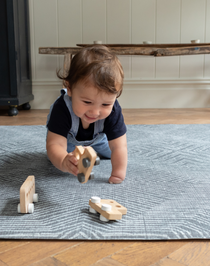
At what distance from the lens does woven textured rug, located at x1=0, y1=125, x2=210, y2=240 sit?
497mm

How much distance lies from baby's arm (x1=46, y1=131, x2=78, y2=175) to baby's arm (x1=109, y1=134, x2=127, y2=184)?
0.42 feet

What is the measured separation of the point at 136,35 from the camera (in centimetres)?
213

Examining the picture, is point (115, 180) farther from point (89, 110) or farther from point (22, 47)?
point (22, 47)

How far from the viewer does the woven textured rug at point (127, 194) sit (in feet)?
1.63

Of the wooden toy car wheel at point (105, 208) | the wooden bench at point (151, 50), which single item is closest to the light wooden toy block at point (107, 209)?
the wooden toy car wheel at point (105, 208)

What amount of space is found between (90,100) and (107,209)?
24 cm

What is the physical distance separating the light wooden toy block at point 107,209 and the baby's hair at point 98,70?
0.76 feet

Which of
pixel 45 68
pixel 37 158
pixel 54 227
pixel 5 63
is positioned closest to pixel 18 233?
pixel 54 227

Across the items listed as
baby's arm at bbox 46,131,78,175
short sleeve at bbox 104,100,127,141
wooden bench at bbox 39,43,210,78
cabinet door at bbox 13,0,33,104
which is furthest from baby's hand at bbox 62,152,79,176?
cabinet door at bbox 13,0,33,104

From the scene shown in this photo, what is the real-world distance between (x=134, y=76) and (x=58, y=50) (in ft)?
2.10

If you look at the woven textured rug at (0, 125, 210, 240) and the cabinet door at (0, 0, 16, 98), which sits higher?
the cabinet door at (0, 0, 16, 98)

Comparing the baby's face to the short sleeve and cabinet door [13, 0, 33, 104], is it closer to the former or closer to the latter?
the short sleeve

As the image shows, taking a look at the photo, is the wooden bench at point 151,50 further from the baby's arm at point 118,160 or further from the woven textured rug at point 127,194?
the baby's arm at point 118,160

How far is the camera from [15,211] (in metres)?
0.57
